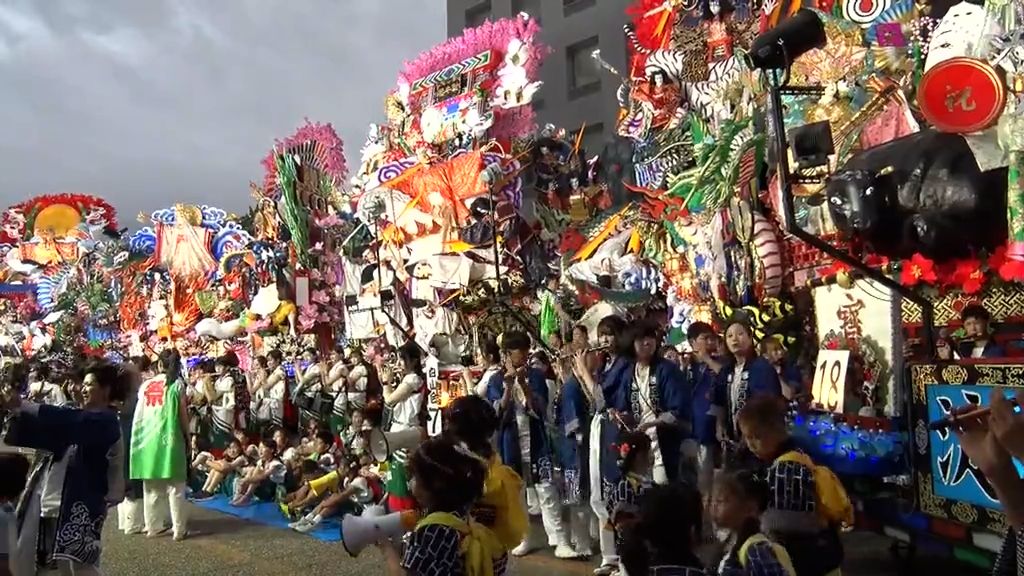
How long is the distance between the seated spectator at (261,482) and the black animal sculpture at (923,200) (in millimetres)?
6327

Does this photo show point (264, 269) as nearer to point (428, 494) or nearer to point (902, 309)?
point (902, 309)

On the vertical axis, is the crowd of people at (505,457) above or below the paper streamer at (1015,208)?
below

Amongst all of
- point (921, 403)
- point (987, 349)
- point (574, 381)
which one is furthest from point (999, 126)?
point (574, 381)

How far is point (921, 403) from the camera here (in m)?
5.16

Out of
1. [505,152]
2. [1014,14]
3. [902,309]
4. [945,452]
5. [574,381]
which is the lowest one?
[945,452]

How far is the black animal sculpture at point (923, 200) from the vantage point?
6.76 m

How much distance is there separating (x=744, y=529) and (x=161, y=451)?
6719mm

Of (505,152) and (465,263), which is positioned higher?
(505,152)

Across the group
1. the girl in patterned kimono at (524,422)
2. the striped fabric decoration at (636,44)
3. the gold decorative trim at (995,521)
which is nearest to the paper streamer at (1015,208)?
the gold decorative trim at (995,521)

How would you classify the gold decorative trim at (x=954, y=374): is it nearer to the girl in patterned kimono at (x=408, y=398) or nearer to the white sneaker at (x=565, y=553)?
the white sneaker at (x=565, y=553)

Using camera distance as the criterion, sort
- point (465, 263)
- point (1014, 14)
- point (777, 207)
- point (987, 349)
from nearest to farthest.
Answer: point (987, 349) < point (1014, 14) < point (777, 207) < point (465, 263)

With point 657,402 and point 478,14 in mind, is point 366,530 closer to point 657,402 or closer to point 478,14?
point 657,402

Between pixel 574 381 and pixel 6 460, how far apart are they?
13.1 ft

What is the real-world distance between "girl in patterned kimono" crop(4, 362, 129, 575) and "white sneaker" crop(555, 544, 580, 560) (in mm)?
3387
